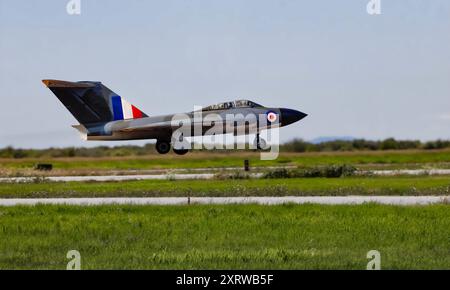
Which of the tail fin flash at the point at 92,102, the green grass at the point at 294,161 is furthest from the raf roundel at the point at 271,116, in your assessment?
the green grass at the point at 294,161

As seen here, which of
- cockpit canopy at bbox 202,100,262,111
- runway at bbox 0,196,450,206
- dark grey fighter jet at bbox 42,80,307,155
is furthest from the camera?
cockpit canopy at bbox 202,100,262,111

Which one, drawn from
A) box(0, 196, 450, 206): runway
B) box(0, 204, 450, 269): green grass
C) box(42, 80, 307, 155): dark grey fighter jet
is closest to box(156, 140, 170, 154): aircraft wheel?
box(42, 80, 307, 155): dark grey fighter jet

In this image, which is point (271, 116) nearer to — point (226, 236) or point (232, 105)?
point (232, 105)

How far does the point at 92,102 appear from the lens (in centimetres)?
2645

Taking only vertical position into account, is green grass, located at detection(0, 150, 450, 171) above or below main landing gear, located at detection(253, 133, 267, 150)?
below

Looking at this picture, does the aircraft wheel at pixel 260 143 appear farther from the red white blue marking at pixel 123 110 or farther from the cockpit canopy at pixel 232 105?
the red white blue marking at pixel 123 110

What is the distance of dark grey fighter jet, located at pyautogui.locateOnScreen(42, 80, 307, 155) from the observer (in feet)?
81.7

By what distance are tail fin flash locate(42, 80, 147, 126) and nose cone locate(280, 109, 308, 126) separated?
17.9ft

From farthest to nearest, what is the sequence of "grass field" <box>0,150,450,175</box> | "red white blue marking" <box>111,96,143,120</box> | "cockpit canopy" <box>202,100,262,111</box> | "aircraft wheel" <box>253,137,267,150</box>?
"grass field" <box>0,150,450,175</box> < "cockpit canopy" <box>202,100,262,111</box> < "red white blue marking" <box>111,96,143,120</box> < "aircraft wheel" <box>253,137,267,150</box>

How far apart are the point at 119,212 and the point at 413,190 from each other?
14.1 metres

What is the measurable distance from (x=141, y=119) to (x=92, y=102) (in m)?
2.01

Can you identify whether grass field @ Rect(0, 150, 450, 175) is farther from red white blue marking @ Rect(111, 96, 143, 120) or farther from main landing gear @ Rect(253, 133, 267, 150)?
main landing gear @ Rect(253, 133, 267, 150)

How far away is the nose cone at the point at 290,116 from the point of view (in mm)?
28438
